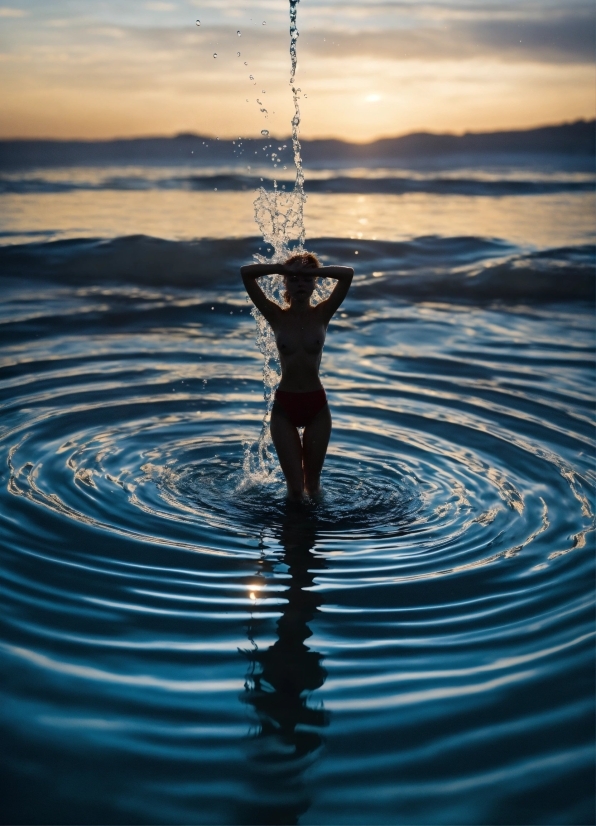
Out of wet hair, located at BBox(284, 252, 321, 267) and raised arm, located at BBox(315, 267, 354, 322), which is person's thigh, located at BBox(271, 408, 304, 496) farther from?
wet hair, located at BBox(284, 252, 321, 267)

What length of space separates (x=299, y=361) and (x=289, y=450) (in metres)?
0.73

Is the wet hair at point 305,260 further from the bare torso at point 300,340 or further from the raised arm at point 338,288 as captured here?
the bare torso at point 300,340

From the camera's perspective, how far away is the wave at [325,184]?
41312 mm

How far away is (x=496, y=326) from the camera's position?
1501 cm

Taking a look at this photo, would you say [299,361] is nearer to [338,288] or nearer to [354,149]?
[338,288]

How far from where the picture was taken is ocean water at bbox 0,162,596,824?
3.85 metres

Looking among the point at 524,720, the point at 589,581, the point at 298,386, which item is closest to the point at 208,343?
the point at 298,386

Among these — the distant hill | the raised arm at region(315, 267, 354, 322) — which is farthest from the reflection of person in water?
the distant hill

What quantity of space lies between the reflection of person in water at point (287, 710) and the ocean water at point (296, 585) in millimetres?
13

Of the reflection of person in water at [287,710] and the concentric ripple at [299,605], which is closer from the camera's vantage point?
the reflection of person in water at [287,710]

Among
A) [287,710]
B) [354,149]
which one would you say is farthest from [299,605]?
[354,149]

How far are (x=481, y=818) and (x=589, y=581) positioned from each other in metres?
2.49

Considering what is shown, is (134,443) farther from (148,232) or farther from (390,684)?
(148,232)

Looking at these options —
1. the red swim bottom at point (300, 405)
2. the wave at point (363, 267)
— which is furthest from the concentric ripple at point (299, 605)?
the wave at point (363, 267)
